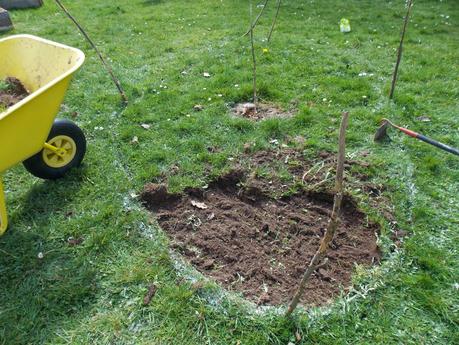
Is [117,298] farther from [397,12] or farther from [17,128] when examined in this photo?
[397,12]

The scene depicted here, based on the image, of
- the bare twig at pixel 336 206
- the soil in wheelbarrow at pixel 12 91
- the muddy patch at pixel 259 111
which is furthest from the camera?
the muddy patch at pixel 259 111

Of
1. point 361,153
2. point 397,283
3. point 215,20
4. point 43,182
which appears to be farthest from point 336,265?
point 215,20

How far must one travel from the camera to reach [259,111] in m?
5.04

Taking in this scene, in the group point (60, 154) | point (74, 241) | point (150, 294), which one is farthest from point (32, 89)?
point (150, 294)

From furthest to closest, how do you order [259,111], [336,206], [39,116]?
[259,111]
[39,116]
[336,206]

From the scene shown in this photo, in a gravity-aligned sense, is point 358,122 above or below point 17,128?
below

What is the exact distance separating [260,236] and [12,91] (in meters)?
2.72

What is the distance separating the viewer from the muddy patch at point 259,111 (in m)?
4.93

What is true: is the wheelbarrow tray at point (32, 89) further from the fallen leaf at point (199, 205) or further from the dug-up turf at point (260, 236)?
the fallen leaf at point (199, 205)

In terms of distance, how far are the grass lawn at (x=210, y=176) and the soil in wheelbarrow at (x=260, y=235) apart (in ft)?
0.48

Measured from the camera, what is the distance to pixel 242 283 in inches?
117

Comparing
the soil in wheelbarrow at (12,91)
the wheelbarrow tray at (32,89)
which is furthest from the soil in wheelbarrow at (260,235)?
the soil in wheelbarrow at (12,91)

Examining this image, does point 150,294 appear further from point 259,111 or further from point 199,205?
point 259,111

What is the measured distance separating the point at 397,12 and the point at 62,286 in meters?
8.28
